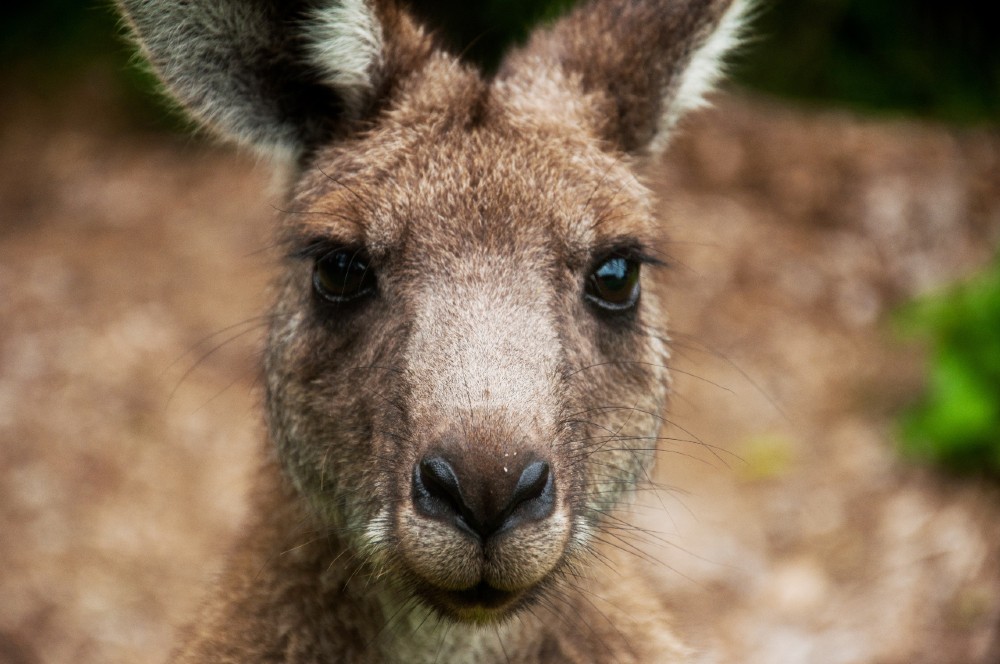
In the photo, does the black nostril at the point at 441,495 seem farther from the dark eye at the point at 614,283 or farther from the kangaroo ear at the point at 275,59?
the kangaroo ear at the point at 275,59

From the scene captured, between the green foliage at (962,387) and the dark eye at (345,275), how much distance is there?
16.9 ft

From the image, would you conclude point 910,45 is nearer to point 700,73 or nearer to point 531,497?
point 700,73

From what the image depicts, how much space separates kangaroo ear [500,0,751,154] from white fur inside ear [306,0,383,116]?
1.97ft

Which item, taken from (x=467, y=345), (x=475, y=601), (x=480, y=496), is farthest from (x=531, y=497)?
(x=467, y=345)

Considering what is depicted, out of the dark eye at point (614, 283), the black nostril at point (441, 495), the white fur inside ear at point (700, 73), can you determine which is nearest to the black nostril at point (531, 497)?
the black nostril at point (441, 495)

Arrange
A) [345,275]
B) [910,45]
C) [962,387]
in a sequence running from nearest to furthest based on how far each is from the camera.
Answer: [345,275], [962,387], [910,45]

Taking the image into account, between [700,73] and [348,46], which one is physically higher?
[700,73]

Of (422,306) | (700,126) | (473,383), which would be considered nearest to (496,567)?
(473,383)

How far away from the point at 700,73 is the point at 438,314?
1.73 meters

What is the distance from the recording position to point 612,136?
452 cm

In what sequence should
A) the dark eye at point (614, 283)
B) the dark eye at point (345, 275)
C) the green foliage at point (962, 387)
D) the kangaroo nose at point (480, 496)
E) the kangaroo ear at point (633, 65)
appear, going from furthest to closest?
the green foliage at point (962, 387) → the kangaroo ear at point (633, 65) → the dark eye at point (614, 283) → the dark eye at point (345, 275) → the kangaroo nose at point (480, 496)

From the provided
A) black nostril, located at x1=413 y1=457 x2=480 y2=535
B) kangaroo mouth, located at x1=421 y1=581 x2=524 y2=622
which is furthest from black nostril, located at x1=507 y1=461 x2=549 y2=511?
kangaroo mouth, located at x1=421 y1=581 x2=524 y2=622

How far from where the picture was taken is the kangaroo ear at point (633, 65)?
4.48m

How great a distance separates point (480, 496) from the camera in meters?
3.10
